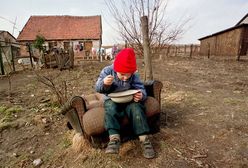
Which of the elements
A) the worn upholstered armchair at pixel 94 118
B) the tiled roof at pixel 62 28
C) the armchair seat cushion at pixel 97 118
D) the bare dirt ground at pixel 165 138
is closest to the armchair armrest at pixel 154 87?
the worn upholstered armchair at pixel 94 118

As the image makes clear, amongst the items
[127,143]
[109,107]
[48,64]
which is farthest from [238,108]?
[48,64]

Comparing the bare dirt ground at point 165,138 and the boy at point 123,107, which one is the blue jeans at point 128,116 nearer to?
the boy at point 123,107

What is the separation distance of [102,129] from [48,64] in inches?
384

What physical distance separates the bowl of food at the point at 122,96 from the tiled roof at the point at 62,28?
22.9 m

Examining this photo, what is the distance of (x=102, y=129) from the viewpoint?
2.26 metres

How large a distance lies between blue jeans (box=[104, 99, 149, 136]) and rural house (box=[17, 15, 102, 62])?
21988 mm

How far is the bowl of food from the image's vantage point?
2.27 m

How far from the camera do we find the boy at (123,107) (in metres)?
2.15

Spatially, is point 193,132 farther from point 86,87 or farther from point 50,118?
point 86,87

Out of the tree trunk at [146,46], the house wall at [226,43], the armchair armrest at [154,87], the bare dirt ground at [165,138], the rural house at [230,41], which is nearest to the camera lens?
the bare dirt ground at [165,138]

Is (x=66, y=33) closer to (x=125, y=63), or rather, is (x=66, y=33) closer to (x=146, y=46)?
(x=146, y=46)

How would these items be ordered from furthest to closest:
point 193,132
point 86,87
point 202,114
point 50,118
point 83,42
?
1. point 83,42
2. point 86,87
3. point 50,118
4. point 202,114
5. point 193,132

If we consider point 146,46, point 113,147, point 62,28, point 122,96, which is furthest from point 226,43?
point 113,147

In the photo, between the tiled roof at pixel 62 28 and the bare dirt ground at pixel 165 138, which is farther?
the tiled roof at pixel 62 28
